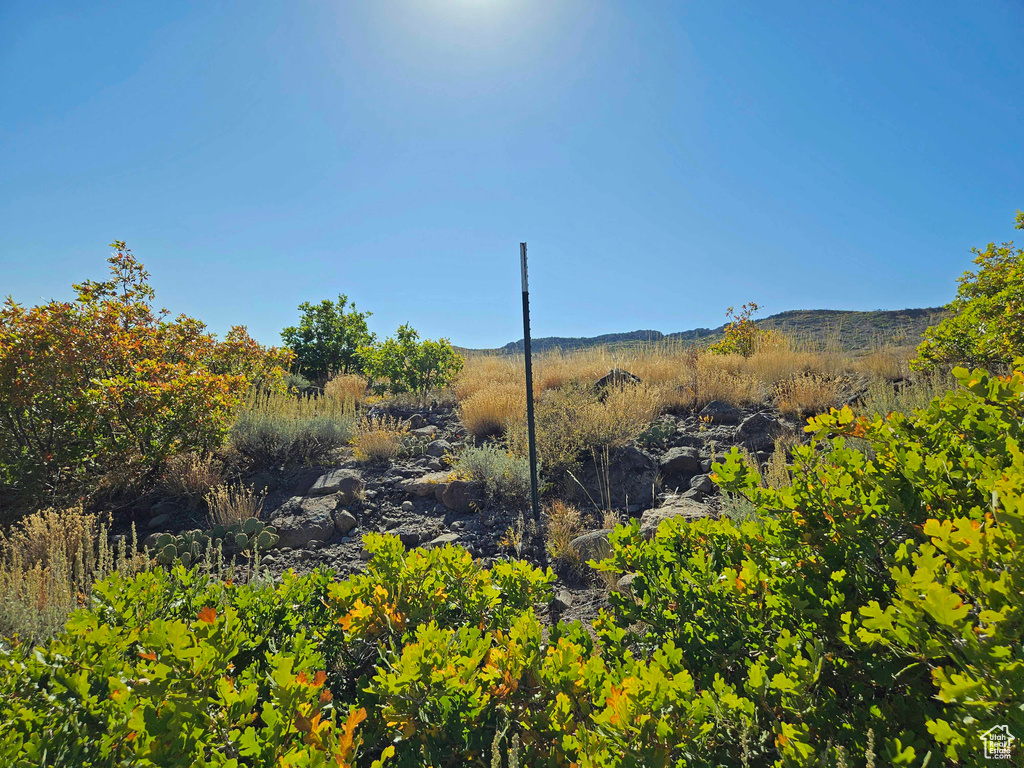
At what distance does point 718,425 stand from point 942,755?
5.78m

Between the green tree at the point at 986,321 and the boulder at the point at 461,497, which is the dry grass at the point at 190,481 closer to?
the boulder at the point at 461,497

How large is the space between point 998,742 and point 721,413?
20.3 ft

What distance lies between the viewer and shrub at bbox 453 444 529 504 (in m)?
4.91

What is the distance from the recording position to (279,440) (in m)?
5.72

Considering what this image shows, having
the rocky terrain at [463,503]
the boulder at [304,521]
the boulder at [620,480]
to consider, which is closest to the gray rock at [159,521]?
the rocky terrain at [463,503]

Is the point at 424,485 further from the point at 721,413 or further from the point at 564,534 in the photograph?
the point at 721,413

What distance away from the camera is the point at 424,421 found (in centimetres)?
782

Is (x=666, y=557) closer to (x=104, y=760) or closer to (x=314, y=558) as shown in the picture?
(x=104, y=760)

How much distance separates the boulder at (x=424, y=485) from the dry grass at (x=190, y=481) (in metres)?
1.84

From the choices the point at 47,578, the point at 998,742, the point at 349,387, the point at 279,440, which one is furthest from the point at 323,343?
the point at 998,742

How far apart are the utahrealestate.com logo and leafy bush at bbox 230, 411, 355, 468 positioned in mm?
5888

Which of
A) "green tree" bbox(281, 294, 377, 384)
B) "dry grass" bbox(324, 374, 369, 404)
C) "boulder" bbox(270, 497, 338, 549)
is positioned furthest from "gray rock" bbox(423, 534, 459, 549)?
"green tree" bbox(281, 294, 377, 384)

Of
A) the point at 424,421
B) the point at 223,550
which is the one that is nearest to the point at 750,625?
the point at 223,550

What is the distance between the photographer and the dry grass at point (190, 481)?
4719mm
